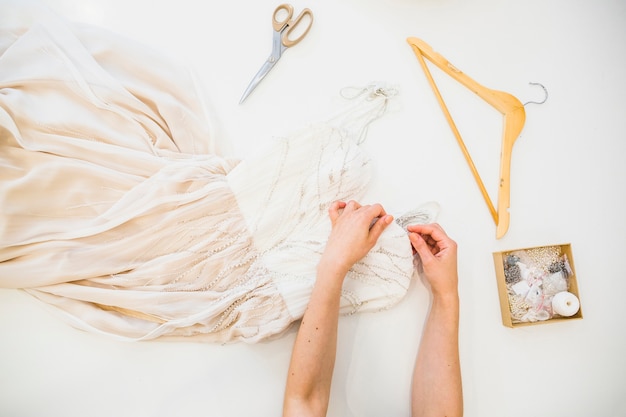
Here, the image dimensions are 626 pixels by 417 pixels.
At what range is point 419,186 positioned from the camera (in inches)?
45.1

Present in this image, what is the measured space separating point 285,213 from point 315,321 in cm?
29

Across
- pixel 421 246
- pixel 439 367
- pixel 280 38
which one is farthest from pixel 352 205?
pixel 280 38

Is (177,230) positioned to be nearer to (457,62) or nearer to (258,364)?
(258,364)

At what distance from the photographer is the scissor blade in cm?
115

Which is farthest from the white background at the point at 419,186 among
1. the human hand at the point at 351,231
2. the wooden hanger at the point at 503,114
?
the human hand at the point at 351,231

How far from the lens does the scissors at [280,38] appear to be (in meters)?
1.15

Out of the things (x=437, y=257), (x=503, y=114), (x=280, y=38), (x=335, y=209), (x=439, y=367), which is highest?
(x=280, y=38)

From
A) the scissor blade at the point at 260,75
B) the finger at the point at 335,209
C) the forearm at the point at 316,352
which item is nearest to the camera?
the forearm at the point at 316,352

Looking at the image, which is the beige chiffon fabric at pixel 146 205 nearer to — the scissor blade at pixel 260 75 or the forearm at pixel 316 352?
the forearm at pixel 316 352

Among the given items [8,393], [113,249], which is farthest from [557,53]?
[8,393]

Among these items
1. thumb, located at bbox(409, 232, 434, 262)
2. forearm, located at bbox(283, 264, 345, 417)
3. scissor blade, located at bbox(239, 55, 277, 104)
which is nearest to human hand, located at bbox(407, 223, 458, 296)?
thumb, located at bbox(409, 232, 434, 262)

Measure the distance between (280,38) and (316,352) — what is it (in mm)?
935

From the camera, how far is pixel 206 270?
3.21 feet

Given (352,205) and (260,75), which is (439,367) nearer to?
(352,205)
